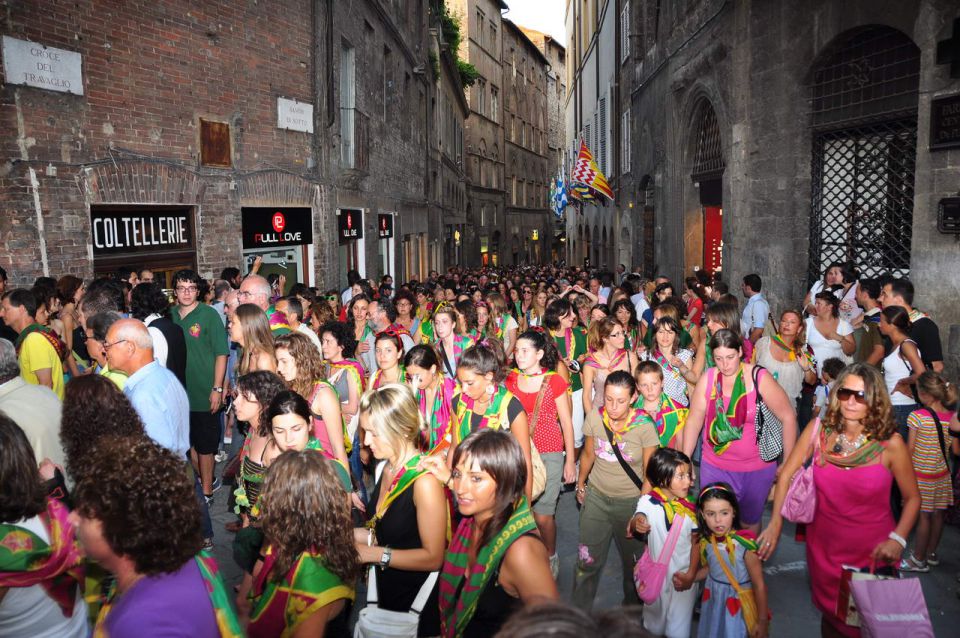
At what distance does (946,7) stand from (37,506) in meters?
9.17

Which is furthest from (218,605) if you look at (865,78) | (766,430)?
(865,78)

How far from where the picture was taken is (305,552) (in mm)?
2934

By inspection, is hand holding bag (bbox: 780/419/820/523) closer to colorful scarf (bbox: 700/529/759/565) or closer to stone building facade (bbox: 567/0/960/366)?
colorful scarf (bbox: 700/529/759/565)

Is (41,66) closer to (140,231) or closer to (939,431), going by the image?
(140,231)

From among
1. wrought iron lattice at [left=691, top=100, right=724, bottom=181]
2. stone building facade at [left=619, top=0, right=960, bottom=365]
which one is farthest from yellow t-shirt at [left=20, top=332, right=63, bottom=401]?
wrought iron lattice at [left=691, top=100, right=724, bottom=181]

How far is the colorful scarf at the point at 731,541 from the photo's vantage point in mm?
3965

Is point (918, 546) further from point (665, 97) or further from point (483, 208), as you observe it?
point (483, 208)

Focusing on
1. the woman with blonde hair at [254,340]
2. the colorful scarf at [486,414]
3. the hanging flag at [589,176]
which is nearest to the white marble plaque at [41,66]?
the woman with blonde hair at [254,340]

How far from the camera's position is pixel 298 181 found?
13.1 metres

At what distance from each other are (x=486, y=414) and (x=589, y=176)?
19.3m

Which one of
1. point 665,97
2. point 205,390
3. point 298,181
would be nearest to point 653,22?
point 665,97

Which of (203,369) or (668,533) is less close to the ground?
(203,369)

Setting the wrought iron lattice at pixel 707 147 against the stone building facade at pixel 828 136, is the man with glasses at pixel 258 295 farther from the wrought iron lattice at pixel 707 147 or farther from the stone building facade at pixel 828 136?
the wrought iron lattice at pixel 707 147

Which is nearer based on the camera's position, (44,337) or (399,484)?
(399,484)
